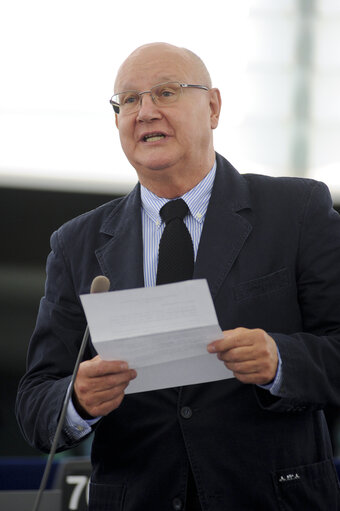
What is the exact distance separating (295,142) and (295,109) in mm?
261

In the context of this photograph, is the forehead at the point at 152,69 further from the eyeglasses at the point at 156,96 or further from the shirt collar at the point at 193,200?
the shirt collar at the point at 193,200

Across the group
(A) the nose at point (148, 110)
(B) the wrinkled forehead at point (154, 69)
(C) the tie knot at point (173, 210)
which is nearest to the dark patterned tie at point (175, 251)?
(C) the tie knot at point (173, 210)

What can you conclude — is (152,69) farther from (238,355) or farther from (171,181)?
(238,355)

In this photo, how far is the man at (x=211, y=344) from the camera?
166 centimetres

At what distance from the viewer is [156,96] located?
2070mm

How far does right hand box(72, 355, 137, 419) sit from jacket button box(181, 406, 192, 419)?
7.4 inches

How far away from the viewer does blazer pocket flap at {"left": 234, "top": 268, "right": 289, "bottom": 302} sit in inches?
70.7

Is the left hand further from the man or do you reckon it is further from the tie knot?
the tie knot

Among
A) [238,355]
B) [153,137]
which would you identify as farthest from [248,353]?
[153,137]

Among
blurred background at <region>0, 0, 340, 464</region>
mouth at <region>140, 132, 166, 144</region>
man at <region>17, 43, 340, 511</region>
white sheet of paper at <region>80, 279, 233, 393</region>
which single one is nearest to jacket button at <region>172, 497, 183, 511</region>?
man at <region>17, 43, 340, 511</region>

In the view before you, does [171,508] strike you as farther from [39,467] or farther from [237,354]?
[39,467]

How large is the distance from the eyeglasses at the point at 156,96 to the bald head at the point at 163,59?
0.09 ft

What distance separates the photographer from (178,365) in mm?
1555

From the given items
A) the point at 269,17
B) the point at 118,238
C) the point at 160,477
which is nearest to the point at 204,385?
the point at 160,477
